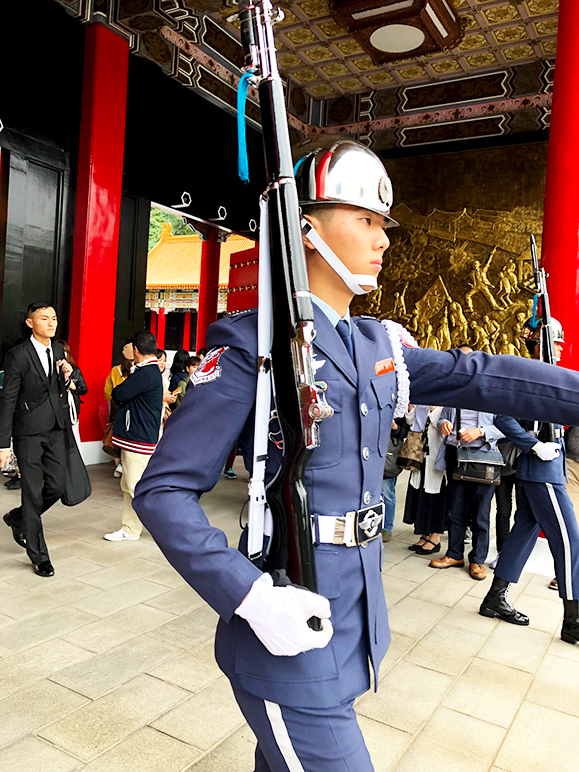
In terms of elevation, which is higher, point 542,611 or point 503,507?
point 503,507

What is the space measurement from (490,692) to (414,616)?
Result: 0.85 m

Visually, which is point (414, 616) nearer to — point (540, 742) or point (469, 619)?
point (469, 619)

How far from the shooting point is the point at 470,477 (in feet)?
14.3

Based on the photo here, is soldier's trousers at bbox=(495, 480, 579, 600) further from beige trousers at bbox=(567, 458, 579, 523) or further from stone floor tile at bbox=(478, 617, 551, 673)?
beige trousers at bbox=(567, 458, 579, 523)

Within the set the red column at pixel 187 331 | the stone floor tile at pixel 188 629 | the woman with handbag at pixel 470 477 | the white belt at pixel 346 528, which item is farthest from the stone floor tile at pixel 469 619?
the red column at pixel 187 331

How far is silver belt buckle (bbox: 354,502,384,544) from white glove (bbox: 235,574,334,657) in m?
0.24

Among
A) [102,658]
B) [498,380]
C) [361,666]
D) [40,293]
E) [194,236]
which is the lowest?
[102,658]

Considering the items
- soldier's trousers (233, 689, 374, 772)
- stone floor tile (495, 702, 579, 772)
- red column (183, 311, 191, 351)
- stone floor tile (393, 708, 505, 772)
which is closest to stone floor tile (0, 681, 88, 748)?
stone floor tile (393, 708, 505, 772)

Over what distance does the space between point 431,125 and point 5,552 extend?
1011cm

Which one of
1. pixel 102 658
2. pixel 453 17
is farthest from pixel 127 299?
pixel 102 658

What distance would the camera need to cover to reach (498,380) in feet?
4.65

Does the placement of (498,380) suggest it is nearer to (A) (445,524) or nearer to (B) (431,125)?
(A) (445,524)

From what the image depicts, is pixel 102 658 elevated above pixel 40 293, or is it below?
below

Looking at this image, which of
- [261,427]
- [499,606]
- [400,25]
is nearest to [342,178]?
[261,427]
